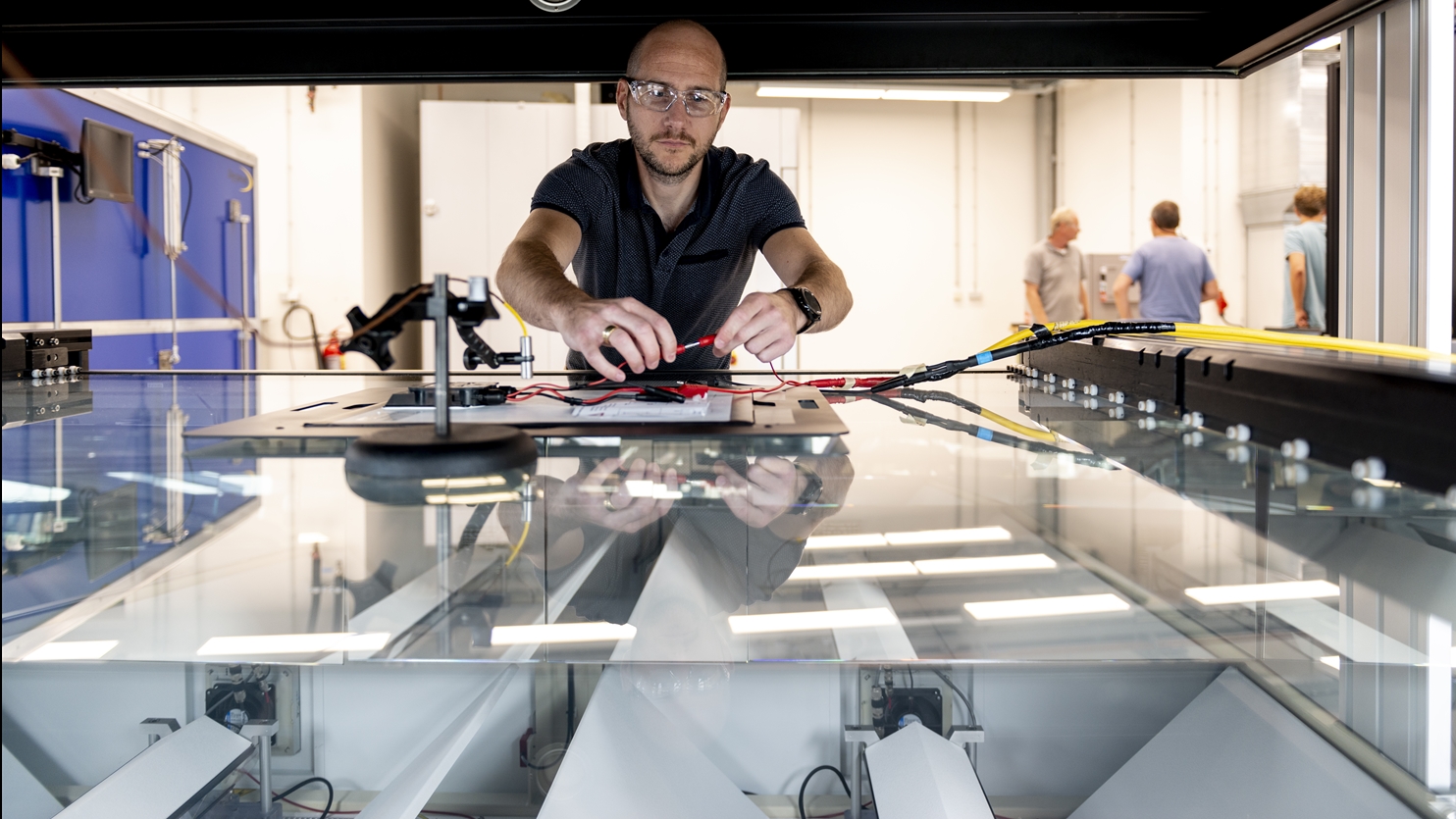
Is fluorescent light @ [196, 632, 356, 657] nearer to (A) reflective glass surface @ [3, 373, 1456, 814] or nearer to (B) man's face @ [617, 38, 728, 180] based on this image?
(A) reflective glass surface @ [3, 373, 1456, 814]

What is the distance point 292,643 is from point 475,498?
15cm

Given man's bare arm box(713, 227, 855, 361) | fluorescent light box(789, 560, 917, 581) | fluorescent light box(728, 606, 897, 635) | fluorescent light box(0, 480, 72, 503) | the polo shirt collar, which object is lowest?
fluorescent light box(728, 606, 897, 635)

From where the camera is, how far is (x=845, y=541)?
467 millimetres

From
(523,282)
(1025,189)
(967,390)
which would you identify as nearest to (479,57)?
(523,282)

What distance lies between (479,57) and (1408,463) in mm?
1187

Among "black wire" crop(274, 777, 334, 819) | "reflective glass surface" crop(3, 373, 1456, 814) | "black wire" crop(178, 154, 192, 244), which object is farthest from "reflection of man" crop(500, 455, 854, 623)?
"black wire" crop(178, 154, 192, 244)

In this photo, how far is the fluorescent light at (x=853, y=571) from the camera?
1.41 feet

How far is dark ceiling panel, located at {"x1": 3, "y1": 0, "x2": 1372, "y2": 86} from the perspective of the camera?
1.25 meters

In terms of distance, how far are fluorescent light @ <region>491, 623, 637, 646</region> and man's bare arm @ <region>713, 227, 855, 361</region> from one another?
0.59m

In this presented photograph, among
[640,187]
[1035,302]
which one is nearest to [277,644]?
[640,187]

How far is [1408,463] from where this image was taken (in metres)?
0.51

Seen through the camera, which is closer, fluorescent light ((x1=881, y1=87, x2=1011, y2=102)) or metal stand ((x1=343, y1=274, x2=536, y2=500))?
metal stand ((x1=343, y1=274, x2=536, y2=500))

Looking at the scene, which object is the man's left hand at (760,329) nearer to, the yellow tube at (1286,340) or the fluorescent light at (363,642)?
the yellow tube at (1286,340)

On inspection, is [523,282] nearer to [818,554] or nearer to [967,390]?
[967,390]
